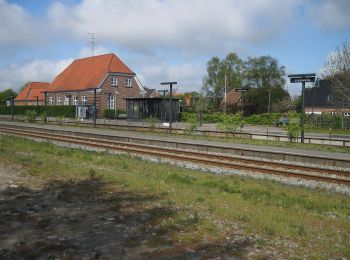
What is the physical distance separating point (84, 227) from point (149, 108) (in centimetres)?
4358

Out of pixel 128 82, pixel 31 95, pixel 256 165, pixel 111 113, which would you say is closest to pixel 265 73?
pixel 128 82

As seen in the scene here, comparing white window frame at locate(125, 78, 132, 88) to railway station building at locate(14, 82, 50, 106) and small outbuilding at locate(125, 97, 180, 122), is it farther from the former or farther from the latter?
railway station building at locate(14, 82, 50, 106)

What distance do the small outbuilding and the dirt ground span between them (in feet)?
128

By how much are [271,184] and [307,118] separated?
37171 mm

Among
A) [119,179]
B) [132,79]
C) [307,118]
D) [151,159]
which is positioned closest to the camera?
[119,179]

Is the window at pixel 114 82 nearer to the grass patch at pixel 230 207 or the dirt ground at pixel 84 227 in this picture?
the grass patch at pixel 230 207

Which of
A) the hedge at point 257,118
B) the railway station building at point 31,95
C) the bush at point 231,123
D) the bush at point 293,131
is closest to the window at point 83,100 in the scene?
the hedge at point 257,118

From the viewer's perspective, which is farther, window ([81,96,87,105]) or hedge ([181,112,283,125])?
window ([81,96,87,105])

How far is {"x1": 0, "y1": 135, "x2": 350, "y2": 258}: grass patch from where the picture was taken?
6.76 m

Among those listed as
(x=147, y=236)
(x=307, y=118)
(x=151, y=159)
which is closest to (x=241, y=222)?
(x=147, y=236)

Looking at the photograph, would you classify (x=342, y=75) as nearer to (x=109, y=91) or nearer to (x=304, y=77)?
(x=304, y=77)

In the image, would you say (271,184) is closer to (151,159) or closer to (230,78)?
(151,159)

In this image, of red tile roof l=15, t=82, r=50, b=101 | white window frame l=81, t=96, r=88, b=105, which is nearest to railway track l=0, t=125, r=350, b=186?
white window frame l=81, t=96, r=88, b=105

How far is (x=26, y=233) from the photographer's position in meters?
6.66
